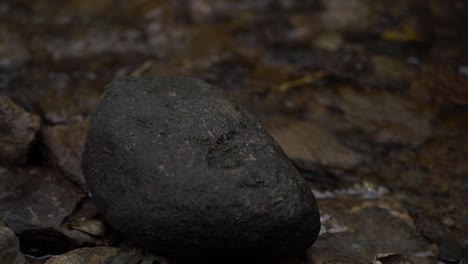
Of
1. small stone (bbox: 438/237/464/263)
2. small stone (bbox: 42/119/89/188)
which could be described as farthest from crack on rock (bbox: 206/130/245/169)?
small stone (bbox: 438/237/464/263)

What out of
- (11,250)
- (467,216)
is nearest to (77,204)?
(11,250)

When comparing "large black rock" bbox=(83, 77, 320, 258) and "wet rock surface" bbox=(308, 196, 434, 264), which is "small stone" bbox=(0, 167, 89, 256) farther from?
"wet rock surface" bbox=(308, 196, 434, 264)

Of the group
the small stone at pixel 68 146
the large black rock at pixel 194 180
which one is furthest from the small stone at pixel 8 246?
the small stone at pixel 68 146

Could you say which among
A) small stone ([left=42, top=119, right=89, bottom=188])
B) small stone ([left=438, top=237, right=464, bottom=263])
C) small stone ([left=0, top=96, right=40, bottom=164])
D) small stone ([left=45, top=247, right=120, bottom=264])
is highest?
small stone ([left=0, top=96, right=40, bottom=164])

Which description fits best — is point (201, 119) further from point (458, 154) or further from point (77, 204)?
point (458, 154)

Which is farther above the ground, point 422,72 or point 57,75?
point 57,75

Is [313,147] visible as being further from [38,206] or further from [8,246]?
[8,246]
